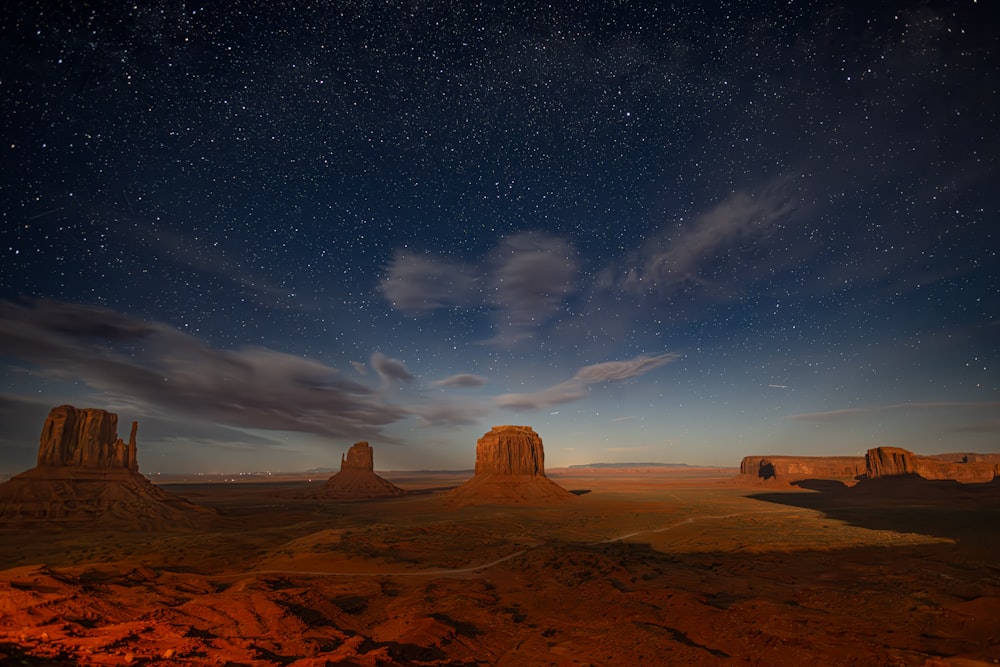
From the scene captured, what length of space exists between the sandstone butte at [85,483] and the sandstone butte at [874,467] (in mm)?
147123

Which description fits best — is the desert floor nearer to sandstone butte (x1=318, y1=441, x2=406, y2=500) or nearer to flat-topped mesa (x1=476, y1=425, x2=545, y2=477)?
flat-topped mesa (x1=476, y1=425, x2=545, y2=477)

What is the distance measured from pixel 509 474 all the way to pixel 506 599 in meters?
78.1

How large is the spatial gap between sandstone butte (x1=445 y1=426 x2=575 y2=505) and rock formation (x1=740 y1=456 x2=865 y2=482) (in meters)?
93.0

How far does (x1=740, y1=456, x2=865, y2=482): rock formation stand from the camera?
137 meters

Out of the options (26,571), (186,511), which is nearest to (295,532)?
(186,511)

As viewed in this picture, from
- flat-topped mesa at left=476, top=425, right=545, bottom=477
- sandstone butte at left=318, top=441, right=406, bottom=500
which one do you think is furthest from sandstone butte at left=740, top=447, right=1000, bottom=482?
sandstone butte at left=318, top=441, right=406, bottom=500

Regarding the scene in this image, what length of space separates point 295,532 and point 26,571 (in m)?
34.9

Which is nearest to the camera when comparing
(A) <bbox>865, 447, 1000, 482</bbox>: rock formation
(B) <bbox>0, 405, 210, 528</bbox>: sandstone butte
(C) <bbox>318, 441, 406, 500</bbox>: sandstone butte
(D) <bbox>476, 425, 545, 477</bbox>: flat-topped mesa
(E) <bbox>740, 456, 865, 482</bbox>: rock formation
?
(B) <bbox>0, 405, 210, 528</bbox>: sandstone butte

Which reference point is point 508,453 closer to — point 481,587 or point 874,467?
point 481,587

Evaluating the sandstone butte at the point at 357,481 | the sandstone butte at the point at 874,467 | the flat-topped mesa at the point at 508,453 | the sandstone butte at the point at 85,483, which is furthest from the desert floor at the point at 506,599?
the sandstone butte at the point at 874,467

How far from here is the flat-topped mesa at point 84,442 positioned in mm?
60188

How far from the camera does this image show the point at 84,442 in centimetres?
6234

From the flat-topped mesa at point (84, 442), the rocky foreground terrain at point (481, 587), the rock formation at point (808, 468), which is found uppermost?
the flat-topped mesa at point (84, 442)

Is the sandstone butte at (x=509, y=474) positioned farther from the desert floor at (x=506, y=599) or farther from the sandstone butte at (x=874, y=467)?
the sandstone butte at (x=874, y=467)
